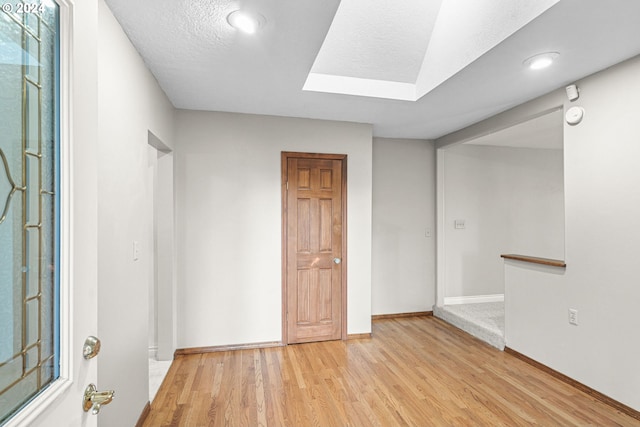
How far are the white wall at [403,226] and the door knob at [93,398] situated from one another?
3.77 m

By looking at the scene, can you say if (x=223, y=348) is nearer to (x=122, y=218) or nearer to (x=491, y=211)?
(x=122, y=218)

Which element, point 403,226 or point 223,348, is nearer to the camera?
point 223,348

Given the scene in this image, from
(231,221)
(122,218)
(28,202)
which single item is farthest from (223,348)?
(28,202)

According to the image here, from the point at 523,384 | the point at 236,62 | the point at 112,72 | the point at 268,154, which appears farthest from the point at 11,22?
the point at 523,384

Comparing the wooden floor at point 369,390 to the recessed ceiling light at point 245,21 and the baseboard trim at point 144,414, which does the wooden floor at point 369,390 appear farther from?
the recessed ceiling light at point 245,21

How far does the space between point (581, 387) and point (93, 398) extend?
319cm

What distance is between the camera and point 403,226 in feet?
14.6

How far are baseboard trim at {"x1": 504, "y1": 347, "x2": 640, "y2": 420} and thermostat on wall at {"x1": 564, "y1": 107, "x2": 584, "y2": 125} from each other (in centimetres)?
203

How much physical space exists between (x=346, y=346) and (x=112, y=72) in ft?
9.97

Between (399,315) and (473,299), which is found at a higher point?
(473,299)

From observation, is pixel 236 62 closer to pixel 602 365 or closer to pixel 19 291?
pixel 19 291

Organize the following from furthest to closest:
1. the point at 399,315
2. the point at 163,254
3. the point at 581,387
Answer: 1. the point at 399,315
2. the point at 163,254
3. the point at 581,387

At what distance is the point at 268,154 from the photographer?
341 centimetres

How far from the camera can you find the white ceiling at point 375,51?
1715 millimetres
